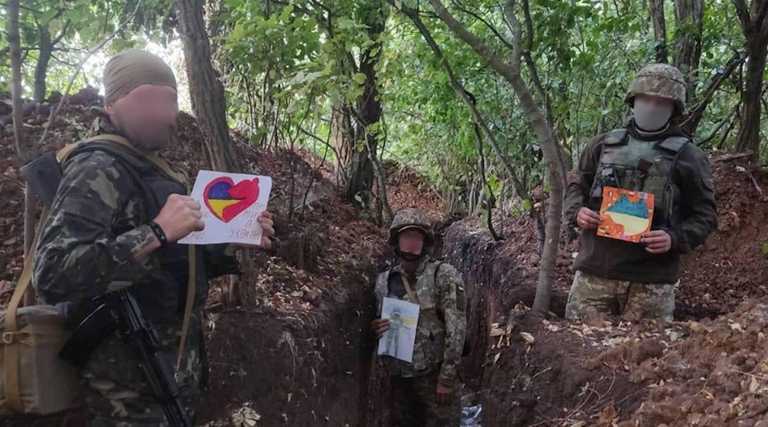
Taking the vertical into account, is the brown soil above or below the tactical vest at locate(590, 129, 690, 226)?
below

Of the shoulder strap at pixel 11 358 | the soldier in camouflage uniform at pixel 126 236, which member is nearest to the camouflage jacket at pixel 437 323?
the soldier in camouflage uniform at pixel 126 236

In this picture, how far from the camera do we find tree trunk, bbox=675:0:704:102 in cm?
592

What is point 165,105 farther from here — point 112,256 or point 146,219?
point 112,256

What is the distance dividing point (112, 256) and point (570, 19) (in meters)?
4.73

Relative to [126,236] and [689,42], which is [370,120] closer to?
[689,42]

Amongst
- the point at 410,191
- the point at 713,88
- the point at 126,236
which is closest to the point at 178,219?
the point at 126,236

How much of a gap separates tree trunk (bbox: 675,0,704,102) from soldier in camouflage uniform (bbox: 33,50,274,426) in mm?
5321

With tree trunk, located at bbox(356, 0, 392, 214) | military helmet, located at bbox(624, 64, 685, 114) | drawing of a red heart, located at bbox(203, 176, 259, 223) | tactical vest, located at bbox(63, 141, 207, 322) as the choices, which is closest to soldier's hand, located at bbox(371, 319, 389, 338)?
drawing of a red heart, located at bbox(203, 176, 259, 223)

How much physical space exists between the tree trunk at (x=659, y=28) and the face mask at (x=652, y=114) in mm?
2415

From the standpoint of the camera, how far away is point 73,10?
3902mm

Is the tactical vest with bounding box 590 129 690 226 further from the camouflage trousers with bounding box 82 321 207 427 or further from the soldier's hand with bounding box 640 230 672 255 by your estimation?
the camouflage trousers with bounding box 82 321 207 427

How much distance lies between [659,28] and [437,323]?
407 cm

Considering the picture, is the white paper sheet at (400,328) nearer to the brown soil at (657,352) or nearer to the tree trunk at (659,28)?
the brown soil at (657,352)

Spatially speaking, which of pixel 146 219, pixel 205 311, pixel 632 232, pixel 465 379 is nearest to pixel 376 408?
pixel 465 379
